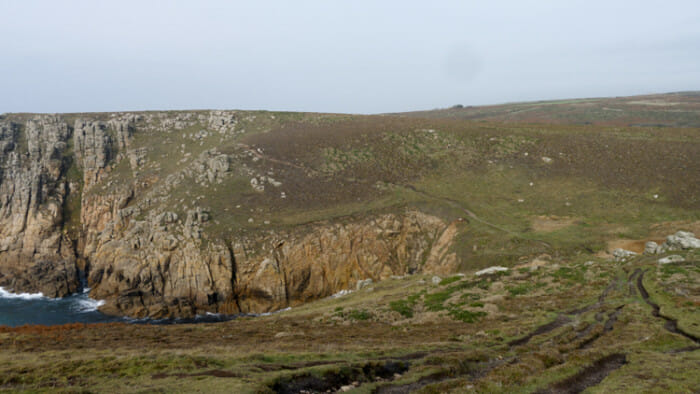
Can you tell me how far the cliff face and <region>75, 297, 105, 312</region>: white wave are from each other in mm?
1617

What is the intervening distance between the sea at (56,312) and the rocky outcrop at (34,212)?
229 cm

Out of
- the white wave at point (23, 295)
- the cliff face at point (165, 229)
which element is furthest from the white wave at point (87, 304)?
the white wave at point (23, 295)

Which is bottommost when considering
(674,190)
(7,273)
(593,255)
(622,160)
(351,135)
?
(7,273)

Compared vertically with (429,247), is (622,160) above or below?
above

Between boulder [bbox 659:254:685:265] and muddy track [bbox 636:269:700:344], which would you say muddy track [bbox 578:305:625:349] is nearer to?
muddy track [bbox 636:269:700:344]

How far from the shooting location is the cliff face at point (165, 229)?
2267 inches

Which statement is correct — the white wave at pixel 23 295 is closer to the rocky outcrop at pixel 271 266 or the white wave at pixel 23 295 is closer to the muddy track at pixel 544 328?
the rocky outcrop at pixel 271 266

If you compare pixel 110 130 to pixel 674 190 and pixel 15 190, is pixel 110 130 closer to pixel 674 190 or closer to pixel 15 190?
pixel 15 190

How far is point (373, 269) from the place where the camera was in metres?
56.7

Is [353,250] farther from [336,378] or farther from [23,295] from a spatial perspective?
[23,295]

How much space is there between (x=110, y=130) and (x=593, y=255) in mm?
100706

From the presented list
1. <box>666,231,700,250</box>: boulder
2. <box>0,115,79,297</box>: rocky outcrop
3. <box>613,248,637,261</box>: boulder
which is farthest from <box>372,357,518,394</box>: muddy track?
<box>0,115,79,297</box>: rocky outcrop

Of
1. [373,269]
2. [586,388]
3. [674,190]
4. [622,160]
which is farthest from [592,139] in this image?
[586,388]

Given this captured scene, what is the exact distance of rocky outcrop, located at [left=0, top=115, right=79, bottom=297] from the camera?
7119cm
